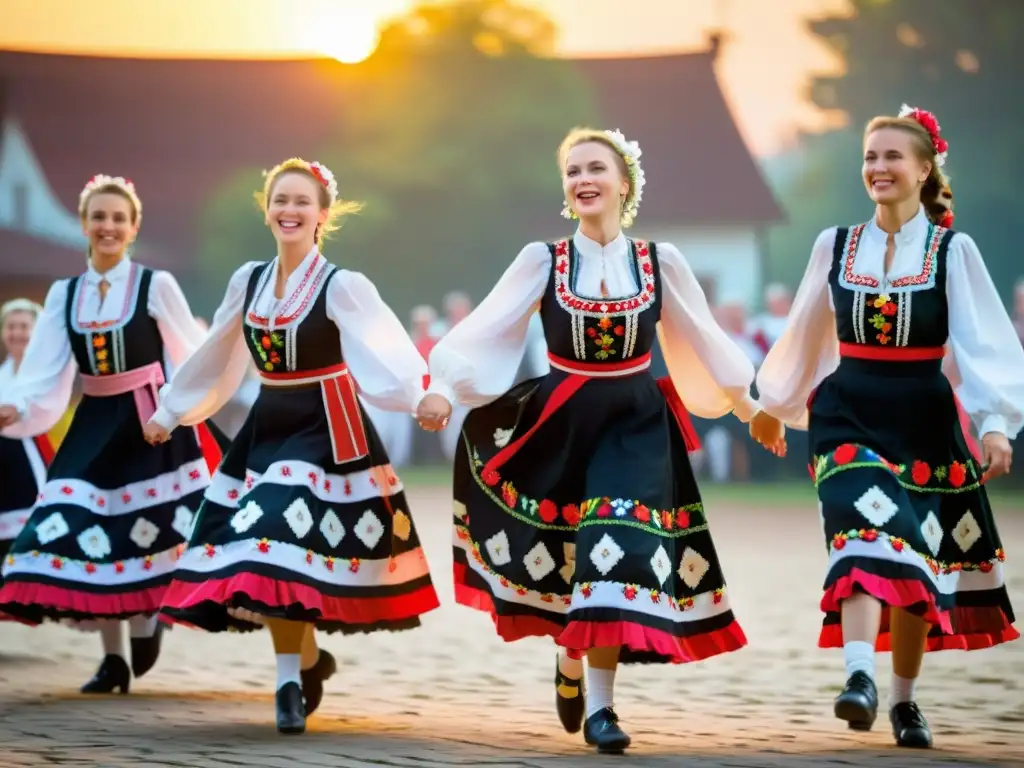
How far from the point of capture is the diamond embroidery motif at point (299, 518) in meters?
5.03

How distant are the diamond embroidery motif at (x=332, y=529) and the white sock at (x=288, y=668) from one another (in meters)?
0.33

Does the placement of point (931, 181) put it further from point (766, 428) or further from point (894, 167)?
point (766, 428)

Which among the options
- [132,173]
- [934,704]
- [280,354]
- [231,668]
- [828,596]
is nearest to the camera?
[828,596]

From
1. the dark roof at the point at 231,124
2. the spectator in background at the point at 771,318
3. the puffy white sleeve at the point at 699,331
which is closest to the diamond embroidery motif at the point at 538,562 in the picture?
the puffy white sleeve at the point at 699,331

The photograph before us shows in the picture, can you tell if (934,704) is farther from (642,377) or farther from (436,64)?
(436,64)

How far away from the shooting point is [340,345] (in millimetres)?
5324

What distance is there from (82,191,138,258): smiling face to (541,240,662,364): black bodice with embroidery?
73.3 inches

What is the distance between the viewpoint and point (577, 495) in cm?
494

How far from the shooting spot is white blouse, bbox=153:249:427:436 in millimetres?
5180

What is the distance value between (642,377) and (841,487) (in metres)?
0.66

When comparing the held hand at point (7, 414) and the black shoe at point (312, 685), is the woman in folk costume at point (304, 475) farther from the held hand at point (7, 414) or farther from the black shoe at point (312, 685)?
the held hand at point (7, 414)

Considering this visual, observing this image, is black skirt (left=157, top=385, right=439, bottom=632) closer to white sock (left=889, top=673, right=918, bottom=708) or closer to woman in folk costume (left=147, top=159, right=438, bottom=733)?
woman in folk costume (left=147, top=159, right=438, bottom=733)

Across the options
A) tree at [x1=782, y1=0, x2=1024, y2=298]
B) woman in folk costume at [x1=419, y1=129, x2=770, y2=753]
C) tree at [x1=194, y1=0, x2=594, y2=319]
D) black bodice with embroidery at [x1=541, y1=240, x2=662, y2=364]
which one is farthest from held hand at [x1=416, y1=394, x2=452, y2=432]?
tree at [x1=782, y1=0, x2=1024, y2=298]

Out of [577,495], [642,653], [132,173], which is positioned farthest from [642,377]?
[132,173]
